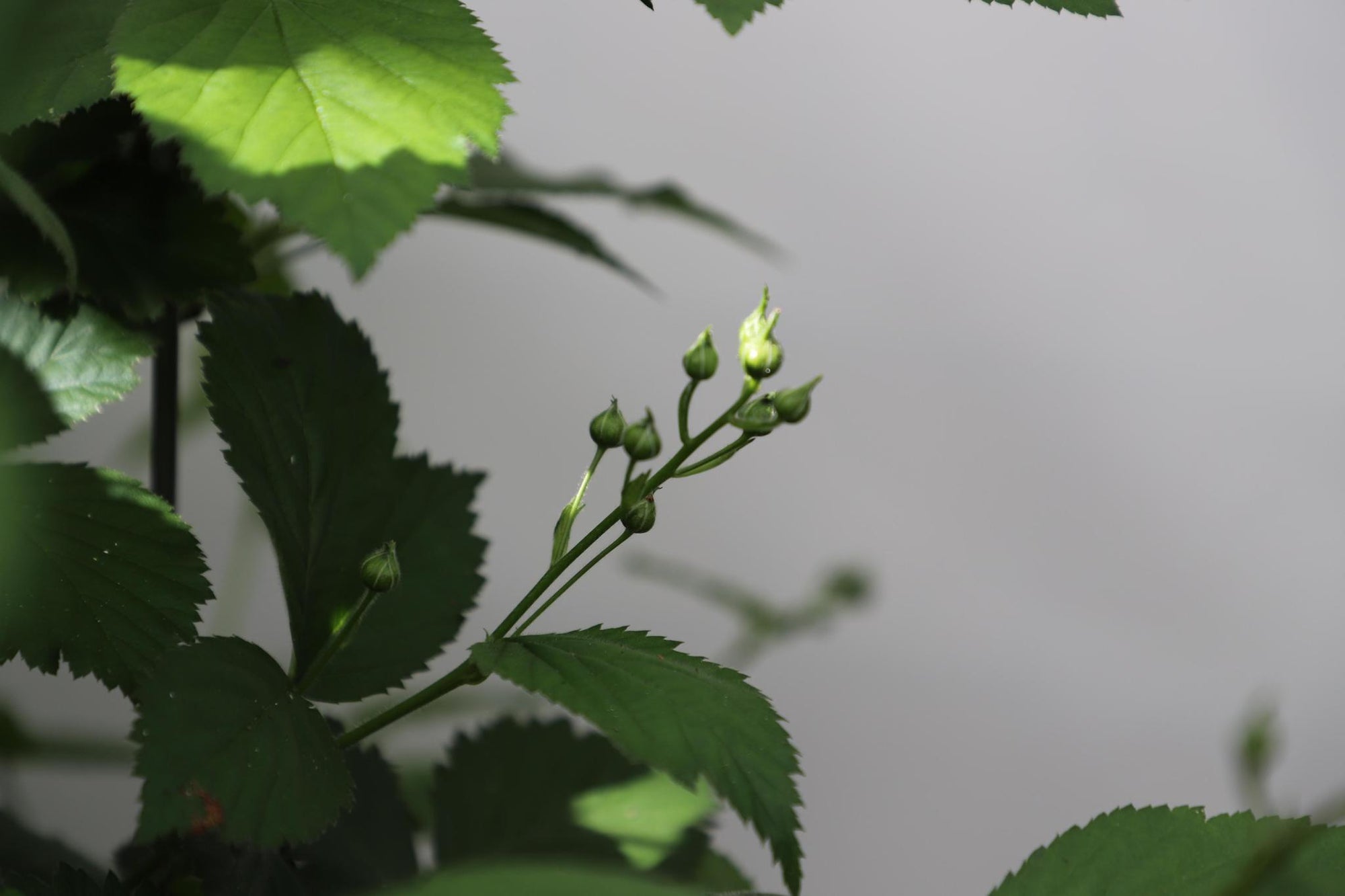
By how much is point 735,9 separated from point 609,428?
0.30ft

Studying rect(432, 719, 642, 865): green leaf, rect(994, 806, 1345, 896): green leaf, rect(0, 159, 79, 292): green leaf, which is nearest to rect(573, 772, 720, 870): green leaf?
rect(432, 719, 642, 865): green leaf

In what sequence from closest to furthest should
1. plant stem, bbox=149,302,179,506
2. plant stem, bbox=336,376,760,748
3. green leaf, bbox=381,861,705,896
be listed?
1. green leaf, bbox=381,861,705,896
2. plant stem, bbox=336,376,760,748
3. plant stem, bbox=149,302,179,506

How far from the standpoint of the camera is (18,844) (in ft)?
1.15

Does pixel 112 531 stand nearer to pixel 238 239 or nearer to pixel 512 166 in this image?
pixel 238 239

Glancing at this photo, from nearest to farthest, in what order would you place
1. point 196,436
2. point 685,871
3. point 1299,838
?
1. point 1299,838
2. point 685,871
3. point 196,436

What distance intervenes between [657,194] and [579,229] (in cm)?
6

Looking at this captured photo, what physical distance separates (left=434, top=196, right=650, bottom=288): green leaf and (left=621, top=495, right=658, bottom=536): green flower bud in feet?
0.47

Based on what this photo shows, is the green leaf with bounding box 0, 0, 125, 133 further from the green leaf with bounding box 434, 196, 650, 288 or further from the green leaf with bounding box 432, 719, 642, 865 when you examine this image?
the green leaf with bounding box 432, 719, 642, 865

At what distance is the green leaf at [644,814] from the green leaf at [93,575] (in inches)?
6.5

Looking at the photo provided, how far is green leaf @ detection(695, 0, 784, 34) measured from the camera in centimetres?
23

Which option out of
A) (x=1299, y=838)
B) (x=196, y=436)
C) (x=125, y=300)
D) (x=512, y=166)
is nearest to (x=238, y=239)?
(x=125, y=300)

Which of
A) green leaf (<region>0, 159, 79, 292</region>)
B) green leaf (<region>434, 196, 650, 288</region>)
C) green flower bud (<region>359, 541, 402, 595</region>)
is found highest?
green leaf (<region>434, 196, 650, 288</region>)

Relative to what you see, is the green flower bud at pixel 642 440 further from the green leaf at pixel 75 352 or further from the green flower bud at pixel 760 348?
the green leaf at pixel 75 352

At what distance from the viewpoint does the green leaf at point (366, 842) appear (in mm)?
340
